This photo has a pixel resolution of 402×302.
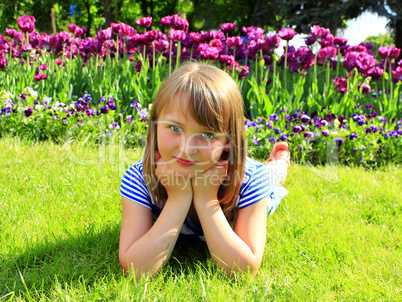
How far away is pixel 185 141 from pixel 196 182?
8.1 inches

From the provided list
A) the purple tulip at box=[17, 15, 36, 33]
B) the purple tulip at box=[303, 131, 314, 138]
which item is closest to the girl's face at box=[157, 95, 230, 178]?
the purple tulip at box=[303, 131, 314, 138]

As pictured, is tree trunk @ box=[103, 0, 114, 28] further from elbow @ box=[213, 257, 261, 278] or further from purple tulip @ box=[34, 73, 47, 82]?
elbow @ box=[213, 257, 261, 278]

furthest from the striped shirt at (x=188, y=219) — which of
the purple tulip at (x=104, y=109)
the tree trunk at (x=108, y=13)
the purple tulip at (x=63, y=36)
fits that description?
the tree trunk at (x=108, y=13)

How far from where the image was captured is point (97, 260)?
175cm

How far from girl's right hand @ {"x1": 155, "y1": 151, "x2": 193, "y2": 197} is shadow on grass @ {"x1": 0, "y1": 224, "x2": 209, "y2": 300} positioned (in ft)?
1.02

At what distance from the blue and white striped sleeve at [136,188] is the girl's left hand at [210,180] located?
0.25 m

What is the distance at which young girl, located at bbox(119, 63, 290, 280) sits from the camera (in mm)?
1519

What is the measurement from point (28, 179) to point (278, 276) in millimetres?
1740

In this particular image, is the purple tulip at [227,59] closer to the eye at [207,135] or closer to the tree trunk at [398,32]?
the eye at [207,135]

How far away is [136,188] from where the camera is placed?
1.74 metres

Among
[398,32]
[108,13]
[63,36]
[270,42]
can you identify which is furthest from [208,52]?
[108,13]

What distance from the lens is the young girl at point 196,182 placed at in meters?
1.52

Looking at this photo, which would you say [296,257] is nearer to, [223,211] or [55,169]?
[223,211]

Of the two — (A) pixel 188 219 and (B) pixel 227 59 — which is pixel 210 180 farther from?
(B) pixel 227 59
